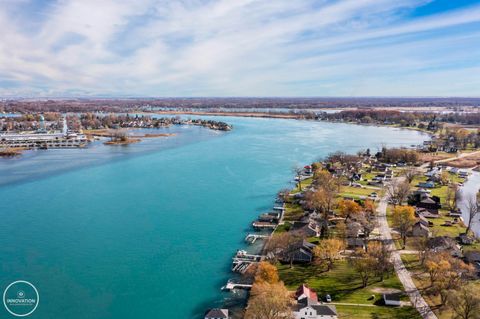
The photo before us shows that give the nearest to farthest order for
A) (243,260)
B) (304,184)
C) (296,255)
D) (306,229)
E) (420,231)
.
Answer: (296,255), (243,260), (420,231), (306,229), (304,184)

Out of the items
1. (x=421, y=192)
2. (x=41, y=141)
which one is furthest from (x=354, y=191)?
(x=41, y=141)

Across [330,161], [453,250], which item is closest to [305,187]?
[330,161]

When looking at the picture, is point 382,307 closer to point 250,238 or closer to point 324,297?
point 324,297

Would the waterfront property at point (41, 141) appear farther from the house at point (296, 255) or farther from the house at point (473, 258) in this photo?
the house at point (473, 258)

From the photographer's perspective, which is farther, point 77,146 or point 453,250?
point 77,146

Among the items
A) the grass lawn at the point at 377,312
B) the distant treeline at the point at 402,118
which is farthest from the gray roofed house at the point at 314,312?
the distant treeline at the point at 402,118

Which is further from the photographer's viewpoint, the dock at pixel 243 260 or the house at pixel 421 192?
the house at pixel 421 192

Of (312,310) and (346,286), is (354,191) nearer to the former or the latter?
(346,286)
